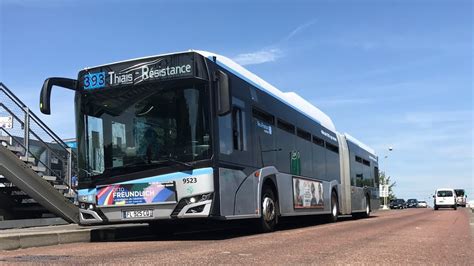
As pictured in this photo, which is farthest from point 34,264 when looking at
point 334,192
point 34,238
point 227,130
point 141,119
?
point 334,192

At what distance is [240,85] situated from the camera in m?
11.9

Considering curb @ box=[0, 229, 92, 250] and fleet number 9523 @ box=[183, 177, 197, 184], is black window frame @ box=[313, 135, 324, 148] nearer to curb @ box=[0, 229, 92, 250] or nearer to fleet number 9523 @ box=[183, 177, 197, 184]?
fleet number 9523 @ box=[183, 177, 197, 184]

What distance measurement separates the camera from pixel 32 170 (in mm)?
15000

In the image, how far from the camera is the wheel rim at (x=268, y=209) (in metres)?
12.3

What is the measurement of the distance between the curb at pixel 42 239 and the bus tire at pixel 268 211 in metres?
3.76

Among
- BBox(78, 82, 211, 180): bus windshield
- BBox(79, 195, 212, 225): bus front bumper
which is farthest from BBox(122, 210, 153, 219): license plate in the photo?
BBox(78, 82, 211, 180): bus windshield

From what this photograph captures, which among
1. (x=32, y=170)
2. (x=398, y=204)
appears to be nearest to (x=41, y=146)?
(x=32, y=170)

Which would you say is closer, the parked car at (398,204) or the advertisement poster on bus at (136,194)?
the advertisement poster on bus at (136,194)

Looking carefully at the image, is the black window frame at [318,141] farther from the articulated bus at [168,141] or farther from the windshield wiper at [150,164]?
the windshield wiper at [150,164]

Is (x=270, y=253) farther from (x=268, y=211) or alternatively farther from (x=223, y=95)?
(x=268, y=211)

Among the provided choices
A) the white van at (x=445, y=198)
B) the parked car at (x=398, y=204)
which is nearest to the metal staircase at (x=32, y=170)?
the white van at (x=445, y=198)

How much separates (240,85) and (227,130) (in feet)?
4.79

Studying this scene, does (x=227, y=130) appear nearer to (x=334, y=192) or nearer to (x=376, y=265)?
(x=376, y=265)

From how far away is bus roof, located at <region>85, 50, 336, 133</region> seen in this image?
11.5 metres
